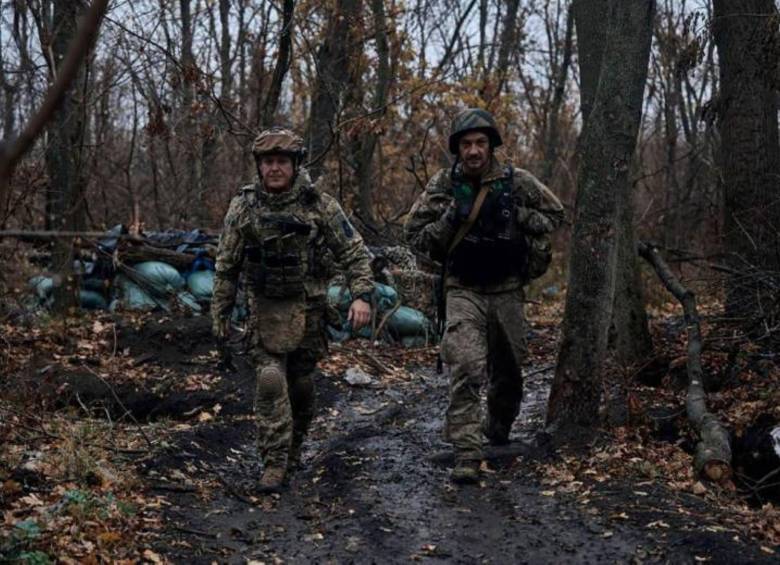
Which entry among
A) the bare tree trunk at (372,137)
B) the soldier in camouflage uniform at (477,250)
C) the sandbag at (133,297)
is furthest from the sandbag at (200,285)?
the soldier in camouflage uniform at (477,250)

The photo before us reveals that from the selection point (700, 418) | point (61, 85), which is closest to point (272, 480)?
point (700, 418)

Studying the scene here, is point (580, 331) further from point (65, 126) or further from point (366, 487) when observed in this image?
point (65, 126)

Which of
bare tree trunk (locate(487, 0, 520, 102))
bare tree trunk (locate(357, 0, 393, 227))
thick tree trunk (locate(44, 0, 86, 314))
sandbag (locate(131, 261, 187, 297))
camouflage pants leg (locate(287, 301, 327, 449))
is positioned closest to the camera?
camouflage pants leg (locate(287, 301, 327, 449))

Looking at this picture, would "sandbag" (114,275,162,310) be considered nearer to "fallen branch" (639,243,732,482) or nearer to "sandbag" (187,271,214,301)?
"sandbag" (187,271,214,301)

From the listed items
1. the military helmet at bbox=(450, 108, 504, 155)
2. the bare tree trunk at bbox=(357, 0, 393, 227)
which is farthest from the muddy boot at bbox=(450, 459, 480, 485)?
the bare tree trunk at bbox=(357, 0, 393, 227)

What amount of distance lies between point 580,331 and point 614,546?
6.00 ft

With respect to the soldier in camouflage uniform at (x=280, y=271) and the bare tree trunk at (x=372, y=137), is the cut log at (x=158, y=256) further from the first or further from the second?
the soldier in camouflage uniform at (x=280, y=271)

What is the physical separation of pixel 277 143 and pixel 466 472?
2.23 metres

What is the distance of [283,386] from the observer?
5461 mm

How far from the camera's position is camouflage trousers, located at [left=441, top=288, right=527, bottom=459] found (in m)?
5.47

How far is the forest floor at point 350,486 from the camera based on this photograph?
4.23 meters

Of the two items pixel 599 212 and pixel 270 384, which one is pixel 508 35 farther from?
pixel 270 384

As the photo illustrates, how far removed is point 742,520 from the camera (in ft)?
14.7

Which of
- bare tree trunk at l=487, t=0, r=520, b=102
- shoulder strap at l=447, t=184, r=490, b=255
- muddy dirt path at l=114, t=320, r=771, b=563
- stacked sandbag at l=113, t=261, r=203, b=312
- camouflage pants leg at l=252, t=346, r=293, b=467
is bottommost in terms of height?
muddy dirt path at l=114, t=320, r=771, b=563
